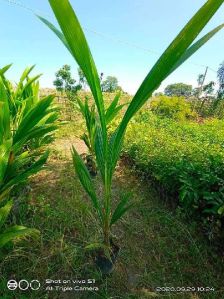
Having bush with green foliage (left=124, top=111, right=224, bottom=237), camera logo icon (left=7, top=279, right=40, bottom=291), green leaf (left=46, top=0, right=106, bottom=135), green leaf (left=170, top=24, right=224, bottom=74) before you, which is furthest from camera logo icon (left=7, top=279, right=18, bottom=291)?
green leaf (left=170, top=24, right=224, bottom=74)

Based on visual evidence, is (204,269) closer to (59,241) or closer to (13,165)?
(59,241)

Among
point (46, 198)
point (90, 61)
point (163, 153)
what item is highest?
point (90, 61)

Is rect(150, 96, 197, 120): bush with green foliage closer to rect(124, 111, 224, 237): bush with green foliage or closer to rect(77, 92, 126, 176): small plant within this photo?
rect(124, 111, 224, 237): bush with green foliage

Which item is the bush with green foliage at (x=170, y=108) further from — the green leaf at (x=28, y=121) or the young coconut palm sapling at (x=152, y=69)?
the young coconut palm sapling at (x=152, y=69)

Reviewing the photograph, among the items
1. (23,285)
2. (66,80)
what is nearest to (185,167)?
(23,285)

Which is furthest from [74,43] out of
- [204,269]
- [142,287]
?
[204,269]

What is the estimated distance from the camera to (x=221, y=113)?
32.3 ft

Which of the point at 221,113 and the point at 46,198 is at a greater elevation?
the point at 221,113

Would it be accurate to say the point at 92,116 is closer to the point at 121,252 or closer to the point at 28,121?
the point at 28,121

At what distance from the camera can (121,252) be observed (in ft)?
5.39

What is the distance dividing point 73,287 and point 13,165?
28.8 inches

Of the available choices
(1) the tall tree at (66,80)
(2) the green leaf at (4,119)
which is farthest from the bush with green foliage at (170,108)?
(2) the green leaf at (4,119)

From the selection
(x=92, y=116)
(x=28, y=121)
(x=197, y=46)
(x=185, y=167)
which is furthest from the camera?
(x=92, y=116)

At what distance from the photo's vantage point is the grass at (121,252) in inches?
54.8
